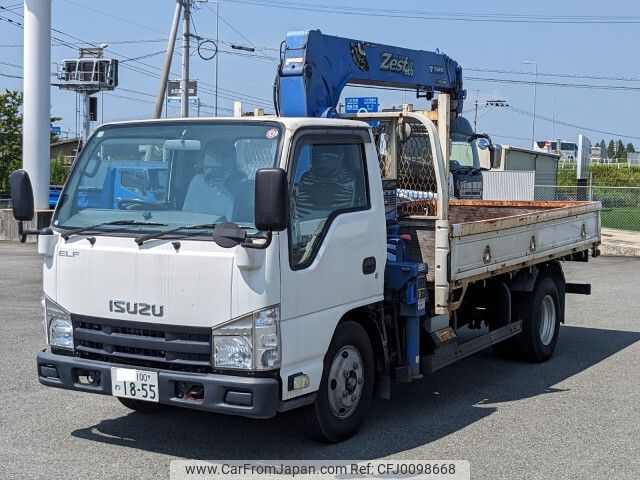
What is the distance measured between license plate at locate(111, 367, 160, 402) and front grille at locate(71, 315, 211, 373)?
11 centimetres

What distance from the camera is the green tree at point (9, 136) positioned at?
1437 inches

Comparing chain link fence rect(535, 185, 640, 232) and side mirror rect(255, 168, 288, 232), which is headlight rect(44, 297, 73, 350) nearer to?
side mirror rect(255, 168, 288, 232)

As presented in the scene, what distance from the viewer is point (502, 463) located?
6066 millimetres

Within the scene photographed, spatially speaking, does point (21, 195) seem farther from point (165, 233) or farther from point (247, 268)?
point (247, 268)

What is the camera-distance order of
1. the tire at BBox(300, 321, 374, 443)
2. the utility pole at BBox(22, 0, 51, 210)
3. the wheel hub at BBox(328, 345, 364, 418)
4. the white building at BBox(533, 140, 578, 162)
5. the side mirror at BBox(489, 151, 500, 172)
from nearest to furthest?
the tire at BBox(300, 321, 374, 443), the wheel hub at BBox(328, 345, 364, 418), the side mirror at BBox(489, 151, 500, 172), the utility pole at BBox(22, 0, 51, 210), the white building at BBox(533, 140, 578, 162)

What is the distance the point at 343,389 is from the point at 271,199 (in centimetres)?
172

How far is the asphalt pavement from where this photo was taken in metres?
6.03

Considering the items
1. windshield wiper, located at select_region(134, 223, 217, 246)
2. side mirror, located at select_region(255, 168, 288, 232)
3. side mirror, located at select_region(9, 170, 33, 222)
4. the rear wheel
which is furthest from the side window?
the rear wheel

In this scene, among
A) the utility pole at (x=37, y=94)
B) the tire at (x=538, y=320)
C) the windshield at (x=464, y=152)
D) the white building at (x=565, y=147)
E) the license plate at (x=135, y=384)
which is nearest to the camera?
the license plate at (x=135, y=384)

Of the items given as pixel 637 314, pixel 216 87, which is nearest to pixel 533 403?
pixel 637 314

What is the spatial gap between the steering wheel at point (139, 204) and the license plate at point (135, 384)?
1103 mm

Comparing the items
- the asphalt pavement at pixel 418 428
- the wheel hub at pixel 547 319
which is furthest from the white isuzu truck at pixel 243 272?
the wheel hub at pixel 547 319

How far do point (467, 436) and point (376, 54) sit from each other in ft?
13.5

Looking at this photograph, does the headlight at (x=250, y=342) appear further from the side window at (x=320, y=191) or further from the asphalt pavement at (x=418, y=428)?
the asphalt pavement at (x=418, y=428)
